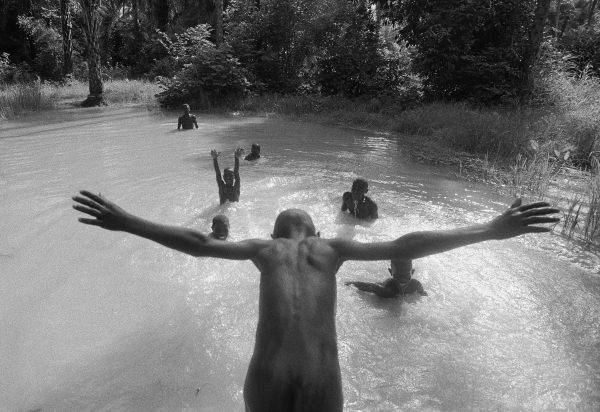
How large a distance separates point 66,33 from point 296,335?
25068 mm

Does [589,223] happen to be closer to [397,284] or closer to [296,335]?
[397,284]

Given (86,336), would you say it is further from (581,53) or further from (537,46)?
(581,53)

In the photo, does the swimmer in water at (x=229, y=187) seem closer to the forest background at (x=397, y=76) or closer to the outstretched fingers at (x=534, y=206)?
the forest background at (x=397, y=76)

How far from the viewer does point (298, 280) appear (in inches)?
94.5

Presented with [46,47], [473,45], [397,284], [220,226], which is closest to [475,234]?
[397,284]

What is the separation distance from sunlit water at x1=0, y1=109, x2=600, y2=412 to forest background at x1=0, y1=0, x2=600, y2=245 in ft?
10.2

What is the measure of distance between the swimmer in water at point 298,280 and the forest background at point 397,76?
5.87 metres

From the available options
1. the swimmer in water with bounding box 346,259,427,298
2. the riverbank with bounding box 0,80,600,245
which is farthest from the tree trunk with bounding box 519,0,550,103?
the swimmer in water with bounding box 346,259,427,298

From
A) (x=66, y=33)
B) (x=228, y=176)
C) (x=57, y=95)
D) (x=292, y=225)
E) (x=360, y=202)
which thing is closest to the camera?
(x=292, y=225)

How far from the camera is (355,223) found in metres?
6.35

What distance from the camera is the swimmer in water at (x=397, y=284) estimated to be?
4.22 m

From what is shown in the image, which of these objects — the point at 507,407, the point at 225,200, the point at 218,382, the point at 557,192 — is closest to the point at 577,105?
the point at 557,192

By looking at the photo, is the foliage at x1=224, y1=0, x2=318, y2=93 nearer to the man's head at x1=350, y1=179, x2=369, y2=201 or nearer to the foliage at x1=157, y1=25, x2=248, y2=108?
the foliage at x1=157, y1=25, x2=248, y2=108

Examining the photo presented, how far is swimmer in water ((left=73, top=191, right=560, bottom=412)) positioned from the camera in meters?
2.12
